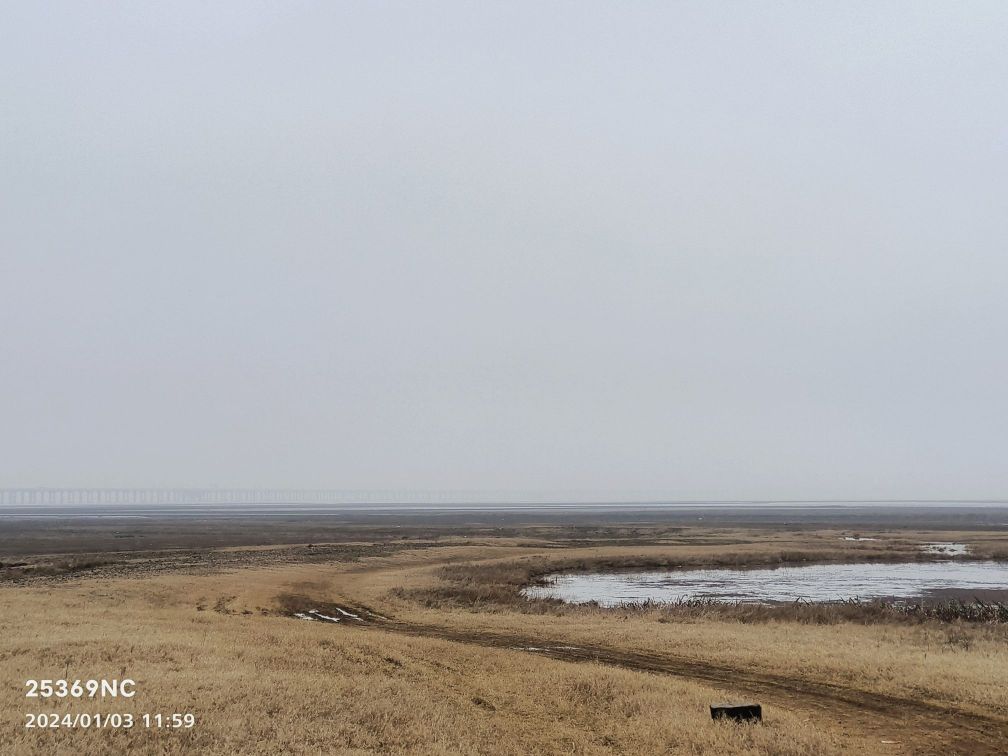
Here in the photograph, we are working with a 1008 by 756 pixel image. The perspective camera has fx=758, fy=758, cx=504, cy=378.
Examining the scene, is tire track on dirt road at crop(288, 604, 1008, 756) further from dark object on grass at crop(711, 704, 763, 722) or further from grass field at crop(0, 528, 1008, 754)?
dark object on grass at crop(711, 704, 763, 722)

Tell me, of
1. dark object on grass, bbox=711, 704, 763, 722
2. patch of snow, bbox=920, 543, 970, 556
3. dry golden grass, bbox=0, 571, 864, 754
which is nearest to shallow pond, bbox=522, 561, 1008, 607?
patch of snow, bbox=920, 543, 970, 556

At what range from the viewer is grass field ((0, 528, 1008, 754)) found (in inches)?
543

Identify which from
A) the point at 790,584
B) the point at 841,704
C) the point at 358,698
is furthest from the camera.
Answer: the point at 790,584

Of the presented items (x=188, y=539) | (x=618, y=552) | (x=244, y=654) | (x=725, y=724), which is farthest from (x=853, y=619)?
(x=188, y=539)

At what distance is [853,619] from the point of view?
3369cm

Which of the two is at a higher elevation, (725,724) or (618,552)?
(725,724)

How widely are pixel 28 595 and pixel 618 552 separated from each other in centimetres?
5325

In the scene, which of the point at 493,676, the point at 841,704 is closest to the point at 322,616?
the point at 493,676

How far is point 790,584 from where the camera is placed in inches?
2092

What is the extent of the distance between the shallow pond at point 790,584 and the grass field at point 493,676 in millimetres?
11901

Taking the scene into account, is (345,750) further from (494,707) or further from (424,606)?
(424,606)

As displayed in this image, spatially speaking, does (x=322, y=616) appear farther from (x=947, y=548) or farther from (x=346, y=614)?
(x=947, y=548)

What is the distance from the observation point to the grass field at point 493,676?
13.8m

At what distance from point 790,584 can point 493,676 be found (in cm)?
4020
